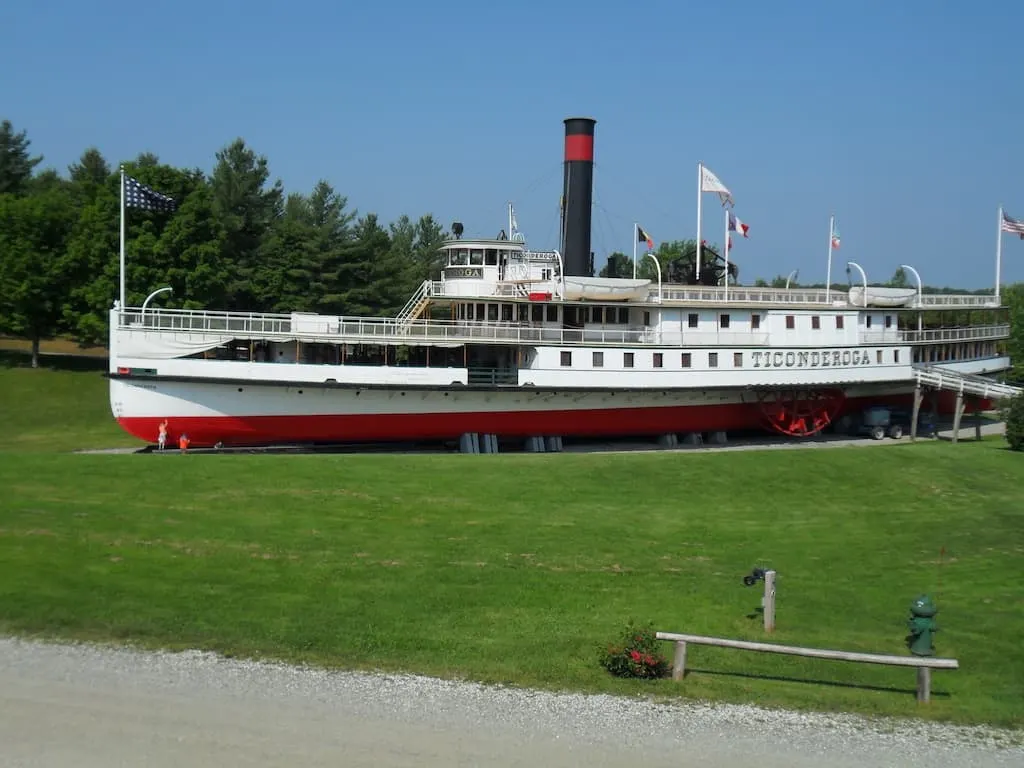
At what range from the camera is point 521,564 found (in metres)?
16.4

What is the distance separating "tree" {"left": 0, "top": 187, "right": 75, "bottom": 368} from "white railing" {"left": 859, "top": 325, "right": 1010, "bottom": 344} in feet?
119

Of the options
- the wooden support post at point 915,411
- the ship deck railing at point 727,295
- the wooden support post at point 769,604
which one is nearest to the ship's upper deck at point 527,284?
the ship deck railing at point 727,295

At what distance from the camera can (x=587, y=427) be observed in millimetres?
33906

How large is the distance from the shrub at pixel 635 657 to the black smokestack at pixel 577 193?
85.3 ft

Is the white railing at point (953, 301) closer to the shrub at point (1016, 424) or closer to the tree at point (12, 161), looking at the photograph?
the shrub at point (1016, 424)

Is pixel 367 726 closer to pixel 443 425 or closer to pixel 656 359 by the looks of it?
pixel 443 425

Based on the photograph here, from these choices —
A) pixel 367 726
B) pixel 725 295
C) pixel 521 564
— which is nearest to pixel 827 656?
pixel 367 726

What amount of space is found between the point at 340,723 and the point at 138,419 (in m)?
21.0

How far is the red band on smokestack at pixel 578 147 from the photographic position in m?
36.9

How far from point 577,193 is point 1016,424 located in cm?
1664

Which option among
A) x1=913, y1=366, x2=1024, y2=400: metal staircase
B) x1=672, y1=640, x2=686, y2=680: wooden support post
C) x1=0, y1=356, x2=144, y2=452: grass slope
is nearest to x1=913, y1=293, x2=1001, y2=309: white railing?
x1=913, y1=366, x2=1024, y2=400: metal staircase

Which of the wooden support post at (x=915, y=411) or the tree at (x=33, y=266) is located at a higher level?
the tree at (x=33, y=266)

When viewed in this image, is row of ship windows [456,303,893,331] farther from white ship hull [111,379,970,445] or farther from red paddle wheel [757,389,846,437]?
red paddle wheel [757,389,846,437]

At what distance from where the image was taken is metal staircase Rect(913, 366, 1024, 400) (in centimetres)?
3719
